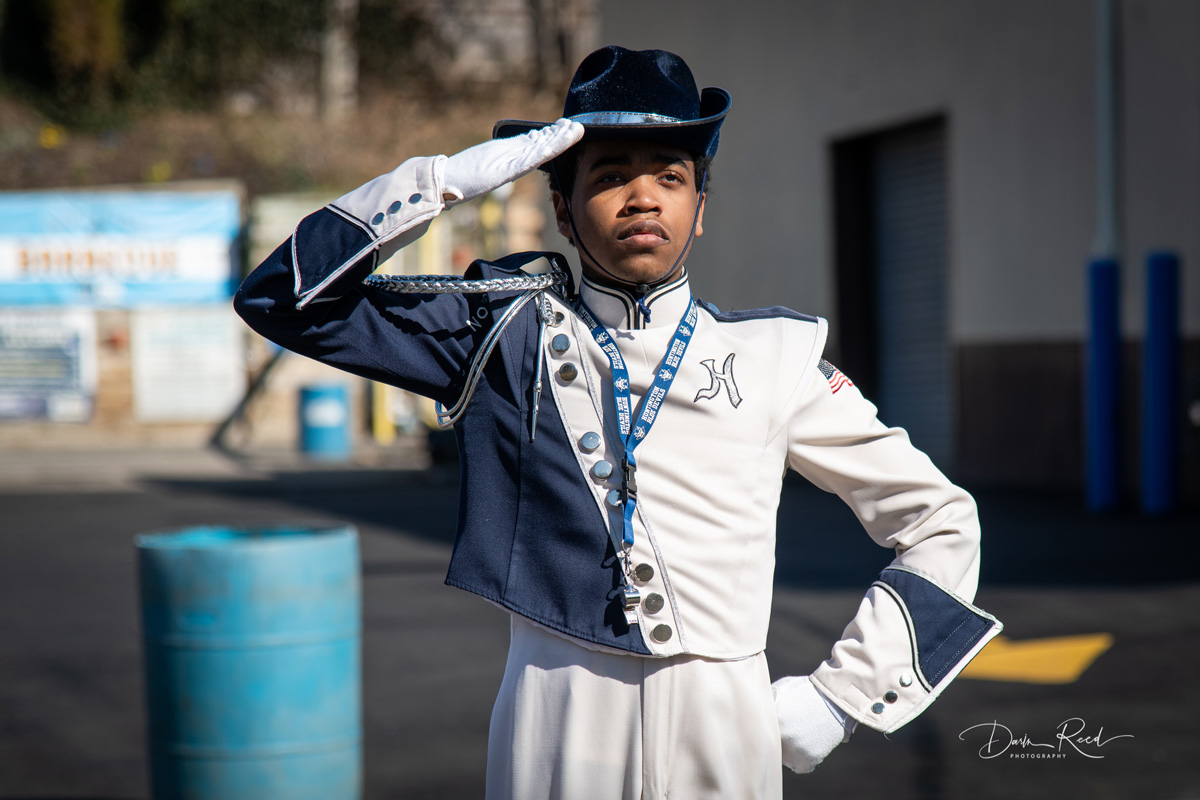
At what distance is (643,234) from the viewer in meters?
2.02

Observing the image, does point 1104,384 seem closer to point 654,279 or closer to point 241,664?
point 241,664

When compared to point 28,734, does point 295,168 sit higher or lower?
higher

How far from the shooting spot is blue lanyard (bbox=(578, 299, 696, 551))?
1981 mm

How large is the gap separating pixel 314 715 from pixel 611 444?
6.53 feet

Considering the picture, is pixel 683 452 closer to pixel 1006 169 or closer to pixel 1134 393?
pixel 1134 393

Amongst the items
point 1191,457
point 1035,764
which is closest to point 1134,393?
point 1191,457

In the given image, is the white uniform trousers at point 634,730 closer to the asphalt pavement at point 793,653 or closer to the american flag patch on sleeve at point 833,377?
the american flag patch on sleeve at point 833,377

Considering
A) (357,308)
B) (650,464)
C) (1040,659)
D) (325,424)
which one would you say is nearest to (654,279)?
(650,464)

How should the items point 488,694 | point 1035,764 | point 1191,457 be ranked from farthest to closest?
point 1191,457 → point 488,694 → point 1035,764

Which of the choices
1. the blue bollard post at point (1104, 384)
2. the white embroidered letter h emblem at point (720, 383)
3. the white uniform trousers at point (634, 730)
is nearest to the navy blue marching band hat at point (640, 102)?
the white embroidered letter h emblem at point (720, 383)

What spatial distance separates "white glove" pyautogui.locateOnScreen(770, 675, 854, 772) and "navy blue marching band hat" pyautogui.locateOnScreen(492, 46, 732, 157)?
2.86 feet

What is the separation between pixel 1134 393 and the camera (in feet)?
35.1

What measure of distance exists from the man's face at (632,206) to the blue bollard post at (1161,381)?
28.5ft
